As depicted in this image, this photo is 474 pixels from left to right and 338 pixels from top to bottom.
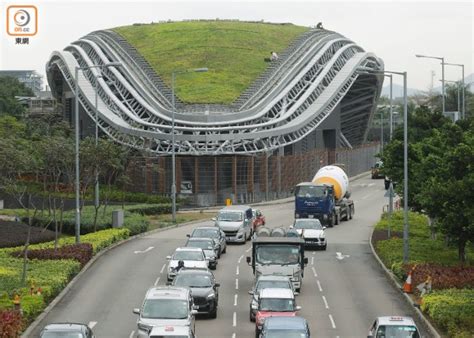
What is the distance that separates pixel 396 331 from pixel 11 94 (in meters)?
145

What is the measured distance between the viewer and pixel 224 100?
113 m

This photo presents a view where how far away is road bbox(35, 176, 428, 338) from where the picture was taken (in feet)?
127

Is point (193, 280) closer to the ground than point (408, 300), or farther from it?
farther from it

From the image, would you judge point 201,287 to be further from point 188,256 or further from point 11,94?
point 11,94

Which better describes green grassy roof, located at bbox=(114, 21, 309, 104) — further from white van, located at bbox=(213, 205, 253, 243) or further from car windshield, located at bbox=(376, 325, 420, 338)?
car windshield, located at bbox=(376, 325, 420, 338)

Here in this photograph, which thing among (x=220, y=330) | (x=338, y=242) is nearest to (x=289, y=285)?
(x=220, y=330)

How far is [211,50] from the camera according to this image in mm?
131375

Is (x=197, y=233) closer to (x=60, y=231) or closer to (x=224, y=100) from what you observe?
(x=60, y=231)

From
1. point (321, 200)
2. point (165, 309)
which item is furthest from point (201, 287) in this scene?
point (321, 200)

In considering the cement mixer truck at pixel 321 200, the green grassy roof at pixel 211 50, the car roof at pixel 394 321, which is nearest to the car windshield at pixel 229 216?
the cement mixer truck at pixel 321 200

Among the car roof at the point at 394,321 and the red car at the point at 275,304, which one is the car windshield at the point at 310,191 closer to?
the red car at the point at 275,304

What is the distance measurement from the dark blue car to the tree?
124602mm

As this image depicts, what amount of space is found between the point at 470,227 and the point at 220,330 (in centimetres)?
1052

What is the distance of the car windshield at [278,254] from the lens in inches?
1800
